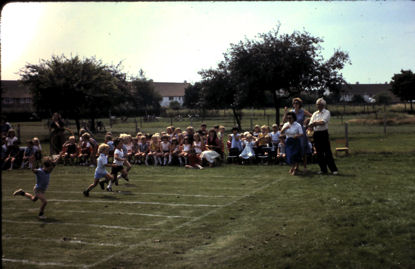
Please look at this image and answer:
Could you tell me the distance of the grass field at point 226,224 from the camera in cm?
648

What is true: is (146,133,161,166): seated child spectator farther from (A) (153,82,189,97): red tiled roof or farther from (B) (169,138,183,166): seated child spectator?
(A) (153,82,189,97): red tiled roof

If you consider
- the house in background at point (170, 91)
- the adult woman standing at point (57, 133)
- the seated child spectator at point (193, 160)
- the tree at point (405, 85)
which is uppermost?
the house in background at point (170, 91)

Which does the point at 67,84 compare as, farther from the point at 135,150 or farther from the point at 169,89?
the point at 169,89

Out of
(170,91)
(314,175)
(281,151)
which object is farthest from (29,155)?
(170,91)

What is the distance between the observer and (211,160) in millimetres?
16969

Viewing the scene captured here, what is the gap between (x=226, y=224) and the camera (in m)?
8.24

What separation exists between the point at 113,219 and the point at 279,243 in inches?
136

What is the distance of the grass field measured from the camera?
648 centimetres

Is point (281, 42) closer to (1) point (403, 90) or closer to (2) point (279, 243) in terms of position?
(2) point (279, 243)

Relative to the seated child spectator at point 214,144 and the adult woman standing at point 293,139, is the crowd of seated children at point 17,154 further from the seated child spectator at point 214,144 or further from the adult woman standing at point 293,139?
the adult woman standing at point 293,139

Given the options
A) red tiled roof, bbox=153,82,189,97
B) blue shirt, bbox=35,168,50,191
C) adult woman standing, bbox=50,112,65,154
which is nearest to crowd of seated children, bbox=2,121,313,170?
adult woman standing, bbox=50,112,65,154

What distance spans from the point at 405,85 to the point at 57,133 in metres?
52.3

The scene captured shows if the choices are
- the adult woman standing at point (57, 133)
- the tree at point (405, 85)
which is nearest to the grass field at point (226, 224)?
the adult woman standing at point (57, 133)

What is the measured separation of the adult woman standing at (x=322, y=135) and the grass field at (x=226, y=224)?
46cm
